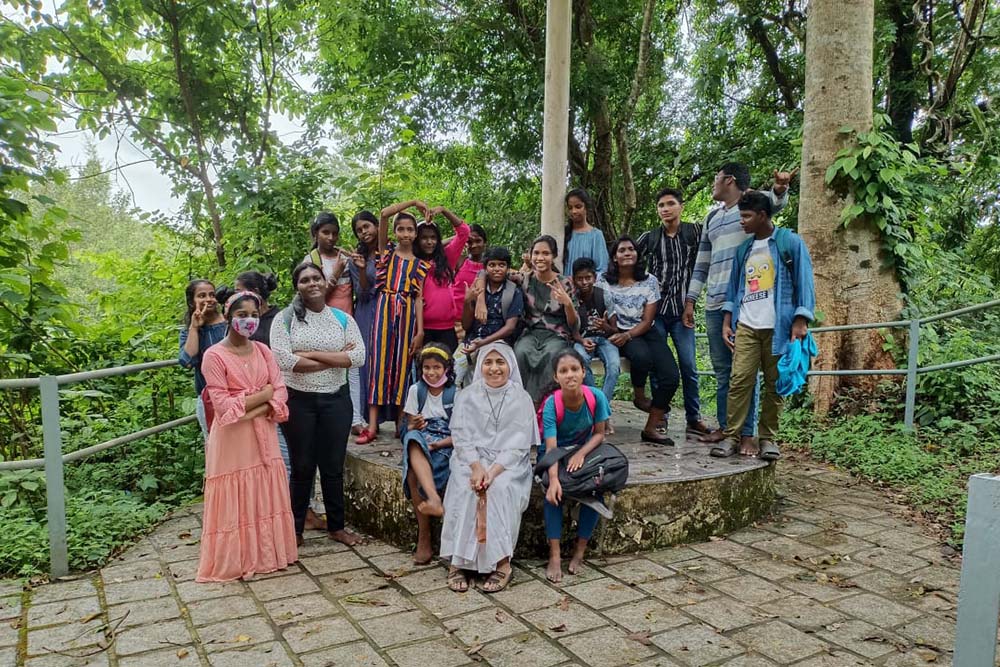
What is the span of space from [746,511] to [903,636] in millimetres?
1469

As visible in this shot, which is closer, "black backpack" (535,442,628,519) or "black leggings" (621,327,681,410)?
"black backpack" (535,442,628,519)

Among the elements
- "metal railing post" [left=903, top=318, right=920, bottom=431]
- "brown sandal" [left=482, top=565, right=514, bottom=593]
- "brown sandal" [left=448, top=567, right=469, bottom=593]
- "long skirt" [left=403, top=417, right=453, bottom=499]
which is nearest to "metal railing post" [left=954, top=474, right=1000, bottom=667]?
"brown sandal" [left=482, top=565, right=514, bottom=593]

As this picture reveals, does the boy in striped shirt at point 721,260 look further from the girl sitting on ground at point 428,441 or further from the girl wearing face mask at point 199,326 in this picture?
the girl wearing face mask at point 199,326

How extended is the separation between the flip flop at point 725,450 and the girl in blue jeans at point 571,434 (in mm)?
1140

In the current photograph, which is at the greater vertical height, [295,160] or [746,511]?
[295,160]

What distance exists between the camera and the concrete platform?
13.5 feet

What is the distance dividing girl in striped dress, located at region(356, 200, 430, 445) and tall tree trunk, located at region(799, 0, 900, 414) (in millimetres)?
4248

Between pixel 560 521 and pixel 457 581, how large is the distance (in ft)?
2.14

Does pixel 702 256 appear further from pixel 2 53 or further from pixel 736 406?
pixel 2 53

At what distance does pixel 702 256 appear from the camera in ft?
16.8

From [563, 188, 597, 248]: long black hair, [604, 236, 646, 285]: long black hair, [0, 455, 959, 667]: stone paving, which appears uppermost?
[563, 188, 597, 248]: long black hair

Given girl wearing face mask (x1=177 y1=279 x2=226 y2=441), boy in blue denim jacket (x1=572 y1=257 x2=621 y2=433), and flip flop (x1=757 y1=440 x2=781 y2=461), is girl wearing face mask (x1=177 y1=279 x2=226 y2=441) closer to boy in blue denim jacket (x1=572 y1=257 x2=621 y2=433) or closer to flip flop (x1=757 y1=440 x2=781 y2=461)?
boy in blue denim jacket (x1=572 y1=257 x2=621 y2=433)

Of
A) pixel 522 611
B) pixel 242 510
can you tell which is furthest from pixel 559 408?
pixel 242 510

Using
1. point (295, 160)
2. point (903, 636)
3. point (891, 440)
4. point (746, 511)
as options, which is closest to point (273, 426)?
point (746, 511)
